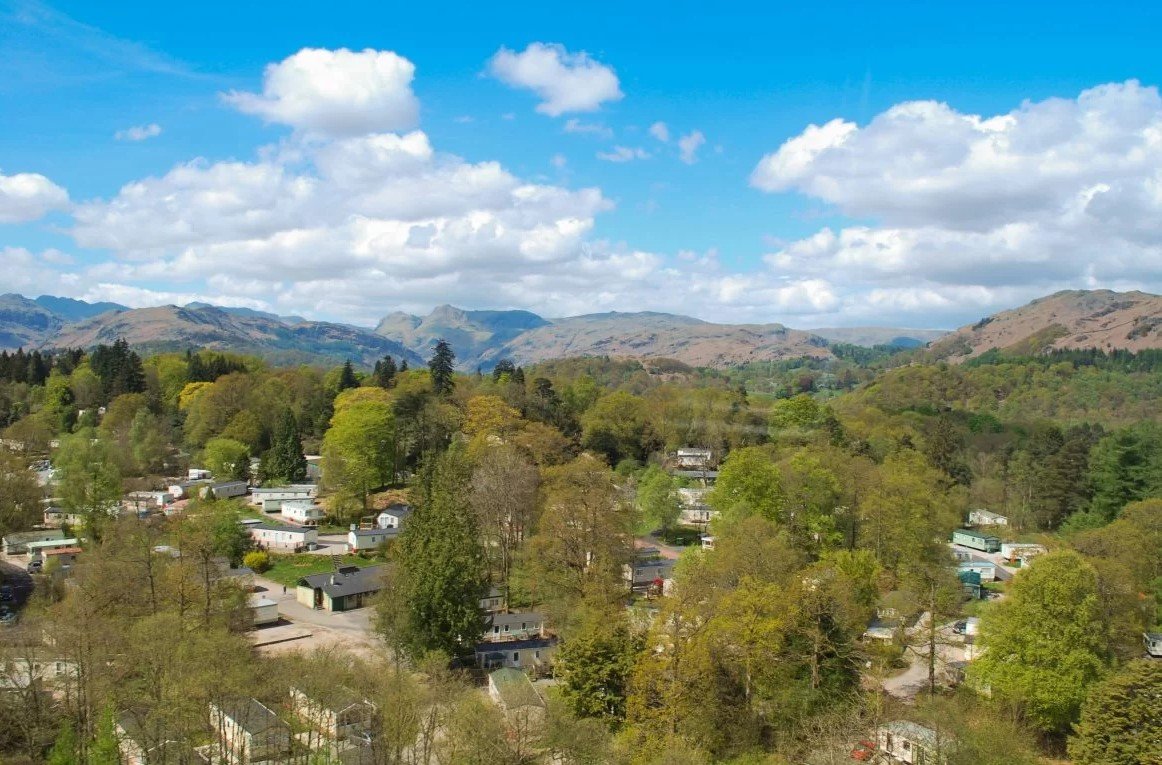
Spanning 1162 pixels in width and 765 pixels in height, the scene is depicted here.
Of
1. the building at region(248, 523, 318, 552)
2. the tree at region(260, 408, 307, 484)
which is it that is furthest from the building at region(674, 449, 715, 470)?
the building at region(248, 523, 318, 552)

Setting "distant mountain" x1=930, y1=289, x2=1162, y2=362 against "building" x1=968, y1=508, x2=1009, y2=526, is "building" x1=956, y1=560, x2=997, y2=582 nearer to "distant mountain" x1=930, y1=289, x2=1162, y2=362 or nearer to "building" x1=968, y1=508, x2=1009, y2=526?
"building" x1=968, y1=508, x2=1009, y2=526

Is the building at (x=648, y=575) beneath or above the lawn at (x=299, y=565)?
above

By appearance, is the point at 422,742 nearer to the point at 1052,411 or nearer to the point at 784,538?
the point at 784,538

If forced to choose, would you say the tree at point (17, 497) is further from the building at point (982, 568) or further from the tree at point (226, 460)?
the building at point (982, 568)

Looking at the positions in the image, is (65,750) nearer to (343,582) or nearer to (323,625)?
(323,625)

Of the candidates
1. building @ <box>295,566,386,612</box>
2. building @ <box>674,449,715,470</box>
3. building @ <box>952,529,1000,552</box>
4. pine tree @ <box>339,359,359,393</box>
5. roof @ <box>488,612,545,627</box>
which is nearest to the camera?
roof @ <box>488,612,545,627</box>

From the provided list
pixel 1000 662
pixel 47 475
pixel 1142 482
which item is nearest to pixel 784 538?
pixel 1000 662

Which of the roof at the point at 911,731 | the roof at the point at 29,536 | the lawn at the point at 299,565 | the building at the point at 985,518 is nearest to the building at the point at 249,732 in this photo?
the roof at the point at 911,731
